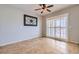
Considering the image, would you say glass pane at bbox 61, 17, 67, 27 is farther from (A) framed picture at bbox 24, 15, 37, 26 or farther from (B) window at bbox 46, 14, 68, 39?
(A) framed picture at bbox 24, 15, 37, 26

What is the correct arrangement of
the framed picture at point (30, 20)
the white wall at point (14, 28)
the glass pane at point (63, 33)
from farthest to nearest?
the white wall at point (14, 28)
the framed picture at point (30, 20)
the glass pane at point (63, 33)

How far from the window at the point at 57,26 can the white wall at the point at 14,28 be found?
0.75 feet

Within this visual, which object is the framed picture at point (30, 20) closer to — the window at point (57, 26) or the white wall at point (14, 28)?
the white wall at point (14, 28)

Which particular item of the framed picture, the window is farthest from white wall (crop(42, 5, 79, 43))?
the framed picture

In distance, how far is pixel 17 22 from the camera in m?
2.04

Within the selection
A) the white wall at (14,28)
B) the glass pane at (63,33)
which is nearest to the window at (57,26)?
the glass pane at (63,33)

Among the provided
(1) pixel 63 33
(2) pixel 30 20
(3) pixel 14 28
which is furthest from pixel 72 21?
(3) pixel 14 28

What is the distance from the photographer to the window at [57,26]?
5.60 ft

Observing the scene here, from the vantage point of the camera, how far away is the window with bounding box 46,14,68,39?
171 cm

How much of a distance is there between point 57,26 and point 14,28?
984 millimetres

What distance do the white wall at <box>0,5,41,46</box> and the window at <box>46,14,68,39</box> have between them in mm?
229
